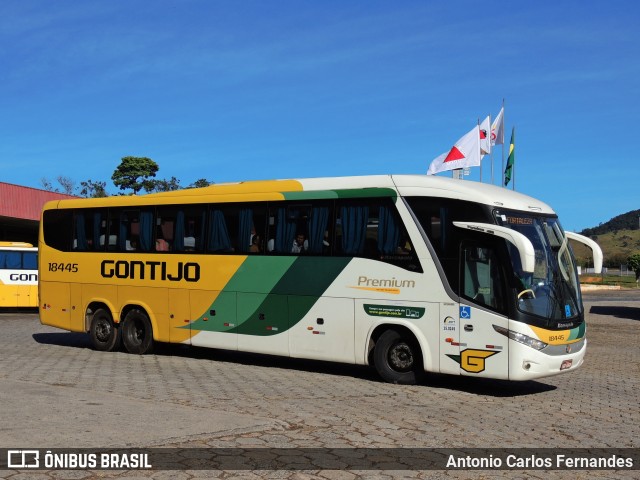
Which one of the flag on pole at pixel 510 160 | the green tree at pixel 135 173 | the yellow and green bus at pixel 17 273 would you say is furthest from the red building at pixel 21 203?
the green tree at pixel 135 173

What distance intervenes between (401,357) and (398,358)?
0.06 metres

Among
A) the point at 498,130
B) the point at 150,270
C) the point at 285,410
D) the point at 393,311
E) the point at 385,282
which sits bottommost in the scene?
the point at 285,410

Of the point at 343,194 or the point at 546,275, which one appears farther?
the point at 343,194

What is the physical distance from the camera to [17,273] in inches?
1288

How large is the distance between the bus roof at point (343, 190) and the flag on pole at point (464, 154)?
14019 millimetres

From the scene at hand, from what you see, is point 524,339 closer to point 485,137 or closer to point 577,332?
point 577,332

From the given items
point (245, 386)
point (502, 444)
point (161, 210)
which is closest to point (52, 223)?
point (161, 210)

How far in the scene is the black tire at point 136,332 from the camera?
17609 millimetres

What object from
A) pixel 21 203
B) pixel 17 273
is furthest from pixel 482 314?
pixel 21 203

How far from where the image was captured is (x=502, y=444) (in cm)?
862

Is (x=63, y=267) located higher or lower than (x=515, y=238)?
lower

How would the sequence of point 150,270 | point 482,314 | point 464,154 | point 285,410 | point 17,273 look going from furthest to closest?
point 17,273
point 464,154
point 150,270
point 482,314
point 285,410

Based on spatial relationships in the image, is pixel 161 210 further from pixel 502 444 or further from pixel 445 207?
pixel 502 444

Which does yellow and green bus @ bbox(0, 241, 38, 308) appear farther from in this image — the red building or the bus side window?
the bus side window
